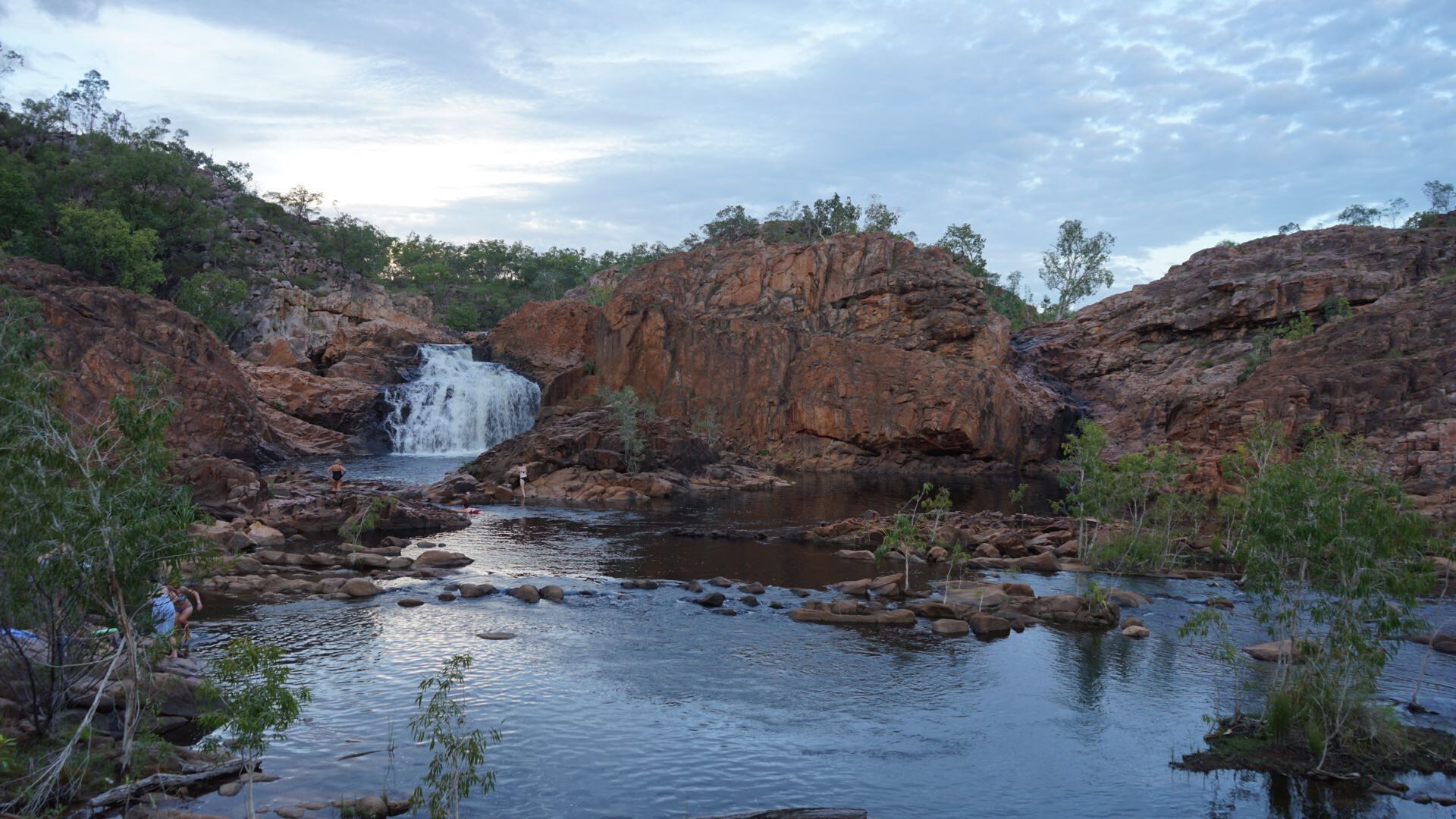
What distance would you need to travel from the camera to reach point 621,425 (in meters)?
50.8

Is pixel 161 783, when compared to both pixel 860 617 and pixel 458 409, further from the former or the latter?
pixel 458 409

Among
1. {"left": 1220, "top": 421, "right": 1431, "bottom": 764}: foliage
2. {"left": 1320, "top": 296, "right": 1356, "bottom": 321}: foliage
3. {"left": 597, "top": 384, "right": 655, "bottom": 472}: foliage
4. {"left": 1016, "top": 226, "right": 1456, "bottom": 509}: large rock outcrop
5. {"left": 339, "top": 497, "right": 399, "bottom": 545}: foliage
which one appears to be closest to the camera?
{"left": 1220, "top": 421, "right": 1431, "bottom": 764}: foliage

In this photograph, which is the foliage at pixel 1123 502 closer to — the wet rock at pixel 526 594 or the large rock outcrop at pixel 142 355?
the wet rock at pixel 526 594

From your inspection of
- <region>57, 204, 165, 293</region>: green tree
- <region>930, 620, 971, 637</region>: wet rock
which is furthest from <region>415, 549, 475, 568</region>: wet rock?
<region>57, 204, 165, 293</region>: green tree

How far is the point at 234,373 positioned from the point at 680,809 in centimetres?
4764

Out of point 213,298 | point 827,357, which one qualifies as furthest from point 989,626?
point 213,298

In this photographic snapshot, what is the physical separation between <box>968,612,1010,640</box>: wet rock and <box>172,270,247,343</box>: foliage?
63.7 meters

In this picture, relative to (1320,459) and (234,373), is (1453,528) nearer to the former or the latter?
(1320,459)

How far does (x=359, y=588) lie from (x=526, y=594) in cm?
413

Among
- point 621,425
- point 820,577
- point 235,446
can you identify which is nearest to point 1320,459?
point 820,577

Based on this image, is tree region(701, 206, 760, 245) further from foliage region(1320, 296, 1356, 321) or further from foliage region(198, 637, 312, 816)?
foliage region(198, 637, 312, 816)

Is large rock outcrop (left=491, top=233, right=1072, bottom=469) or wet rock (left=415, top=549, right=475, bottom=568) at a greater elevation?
large rock outcrop (left=491, top=233, right=1072, bottom=469)

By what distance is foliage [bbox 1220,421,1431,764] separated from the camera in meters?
13.6

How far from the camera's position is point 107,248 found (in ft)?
195
